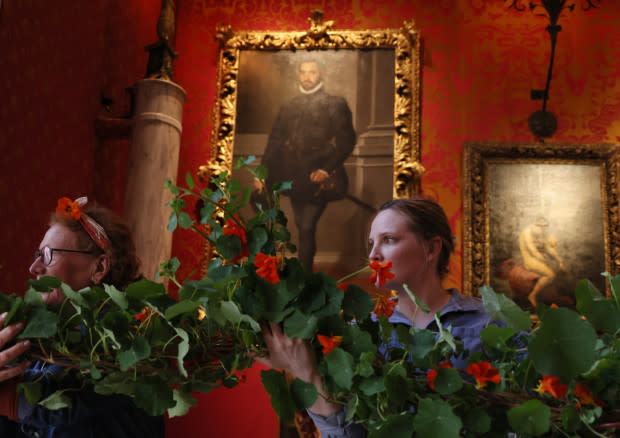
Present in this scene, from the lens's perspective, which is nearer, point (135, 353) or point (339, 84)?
point (135, 353)

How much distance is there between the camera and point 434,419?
0.57 meters

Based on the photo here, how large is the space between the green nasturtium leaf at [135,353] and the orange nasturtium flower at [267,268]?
158 millimetres

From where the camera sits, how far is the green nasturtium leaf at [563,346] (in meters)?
0.56

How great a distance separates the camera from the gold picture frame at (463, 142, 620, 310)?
287 centimetres

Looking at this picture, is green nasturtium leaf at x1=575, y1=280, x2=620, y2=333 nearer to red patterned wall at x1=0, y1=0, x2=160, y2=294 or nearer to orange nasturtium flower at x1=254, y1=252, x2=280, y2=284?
orange nasturtium flower at x1=254, y1=252, x2=280, y2=284

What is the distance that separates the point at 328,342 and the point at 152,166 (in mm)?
2155

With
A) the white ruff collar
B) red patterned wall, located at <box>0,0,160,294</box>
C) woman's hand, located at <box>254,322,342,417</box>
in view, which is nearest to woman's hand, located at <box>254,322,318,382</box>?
woman's hand, located at <box>254,322,342,417</box>

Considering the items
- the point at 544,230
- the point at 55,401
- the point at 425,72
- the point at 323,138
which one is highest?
the point at 425,72

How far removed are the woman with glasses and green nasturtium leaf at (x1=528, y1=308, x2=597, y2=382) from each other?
60 cm

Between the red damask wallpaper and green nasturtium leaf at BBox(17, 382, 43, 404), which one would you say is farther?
the red damask wallpaper

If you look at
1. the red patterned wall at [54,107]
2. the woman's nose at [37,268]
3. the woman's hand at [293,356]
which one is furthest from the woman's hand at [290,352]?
the red patterned wall at [54,107]

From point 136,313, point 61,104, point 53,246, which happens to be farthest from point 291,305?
point 61,104

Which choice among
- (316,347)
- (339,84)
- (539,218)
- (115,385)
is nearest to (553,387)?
(316,347)

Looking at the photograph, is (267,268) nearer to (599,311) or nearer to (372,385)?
(372,385)
